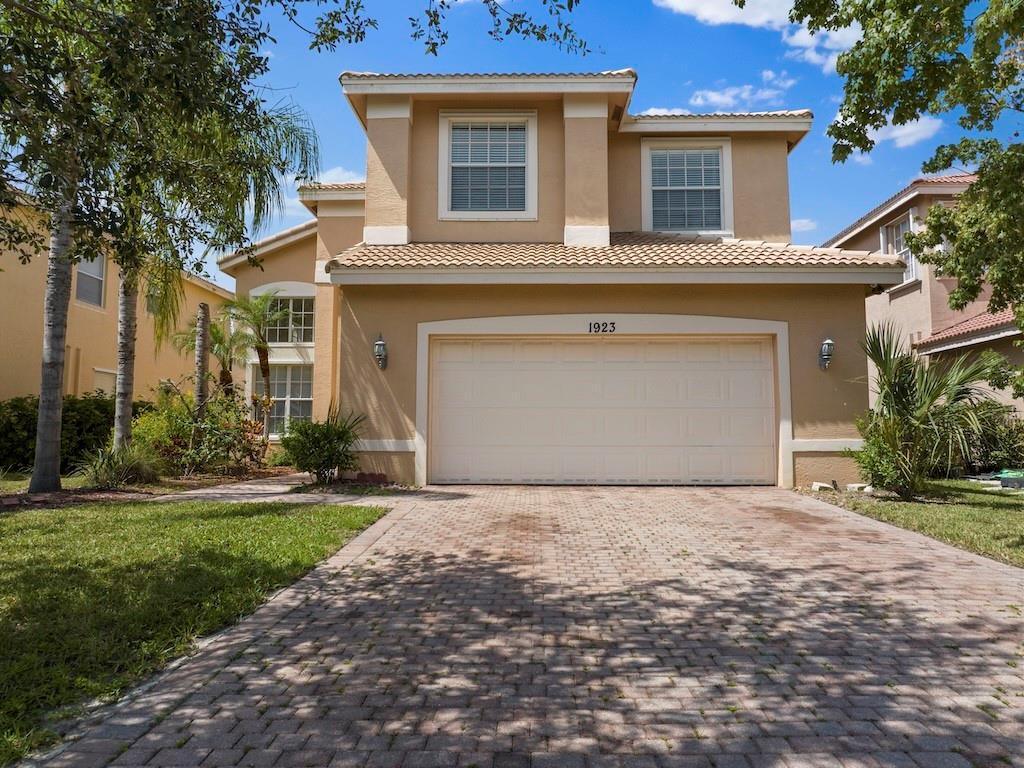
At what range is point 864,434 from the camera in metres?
9.37

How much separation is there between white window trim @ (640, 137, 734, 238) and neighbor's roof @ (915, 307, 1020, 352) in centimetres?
542

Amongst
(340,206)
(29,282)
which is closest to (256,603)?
(340,206)

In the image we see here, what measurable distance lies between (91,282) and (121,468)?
909cm

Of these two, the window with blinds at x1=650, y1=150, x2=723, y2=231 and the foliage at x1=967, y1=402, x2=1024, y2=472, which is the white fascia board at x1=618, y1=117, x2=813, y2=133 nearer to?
the window with blinds at x1=650, y1=150, x2=723, y2=231

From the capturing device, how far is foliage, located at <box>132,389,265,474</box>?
470 inches

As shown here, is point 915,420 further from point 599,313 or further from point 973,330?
point 973,330

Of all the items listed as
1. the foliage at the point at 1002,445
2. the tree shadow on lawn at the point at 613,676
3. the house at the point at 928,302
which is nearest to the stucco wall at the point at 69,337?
the tree shadow on lawn at the point at 613,676

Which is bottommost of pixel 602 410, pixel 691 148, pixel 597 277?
pixel 602 410

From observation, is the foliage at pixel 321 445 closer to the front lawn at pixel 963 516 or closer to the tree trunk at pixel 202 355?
the tree trunk at pixel 202 355

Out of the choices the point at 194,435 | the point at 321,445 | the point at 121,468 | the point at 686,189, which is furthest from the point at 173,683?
the point at 686,189

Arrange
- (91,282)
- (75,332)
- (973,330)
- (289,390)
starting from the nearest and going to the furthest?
1. (973,330)
2. (75,332)
3. (289,390)
4. (91,282)

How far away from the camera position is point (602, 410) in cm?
1067

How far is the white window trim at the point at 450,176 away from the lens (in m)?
12.5

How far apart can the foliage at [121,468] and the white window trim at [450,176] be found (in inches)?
258
